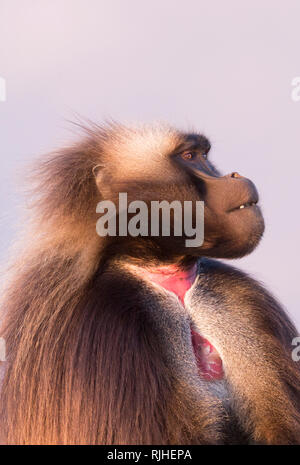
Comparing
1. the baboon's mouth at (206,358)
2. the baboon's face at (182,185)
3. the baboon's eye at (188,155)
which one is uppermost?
the baboon's eye at (188,155)

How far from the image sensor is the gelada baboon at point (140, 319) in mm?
3316

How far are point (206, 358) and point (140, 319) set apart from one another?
42 centimetres

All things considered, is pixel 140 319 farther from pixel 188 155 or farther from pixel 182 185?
pixel 188 155

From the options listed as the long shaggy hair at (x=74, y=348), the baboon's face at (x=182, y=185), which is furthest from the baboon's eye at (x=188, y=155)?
the long shaggy hair at (x=74, y=348)

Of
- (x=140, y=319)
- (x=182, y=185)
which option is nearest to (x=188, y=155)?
(x=182, y=185)

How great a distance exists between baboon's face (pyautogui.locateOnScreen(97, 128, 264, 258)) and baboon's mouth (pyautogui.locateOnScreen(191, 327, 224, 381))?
392 millimetres

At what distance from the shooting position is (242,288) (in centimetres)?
396

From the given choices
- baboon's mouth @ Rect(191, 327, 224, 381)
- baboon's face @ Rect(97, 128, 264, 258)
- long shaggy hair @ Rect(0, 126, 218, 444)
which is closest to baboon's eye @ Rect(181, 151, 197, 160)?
baboon's face @ Rect(97, 128, 264, 258)

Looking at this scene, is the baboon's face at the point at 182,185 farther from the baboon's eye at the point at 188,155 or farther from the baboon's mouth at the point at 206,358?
the baboon's mouth at the point at 206,358

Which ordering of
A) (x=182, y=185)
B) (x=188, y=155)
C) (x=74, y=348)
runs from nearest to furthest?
1. (x=74, y=348)
2. (x=182, y=185)
3. (x=188, y=155)

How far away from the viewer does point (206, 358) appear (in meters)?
3.70

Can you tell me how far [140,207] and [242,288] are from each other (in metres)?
0.71
